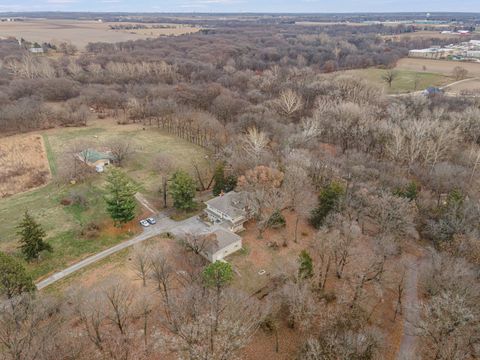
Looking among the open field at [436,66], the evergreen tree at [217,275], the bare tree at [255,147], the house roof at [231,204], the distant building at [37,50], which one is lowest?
the house roof at [231,204]

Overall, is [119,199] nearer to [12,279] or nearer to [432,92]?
[12,279]

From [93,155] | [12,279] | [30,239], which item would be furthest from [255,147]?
[12,279]

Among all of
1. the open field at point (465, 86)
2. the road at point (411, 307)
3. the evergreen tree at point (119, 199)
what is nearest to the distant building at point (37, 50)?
Answer: the evergreen tree at point (119, 199)

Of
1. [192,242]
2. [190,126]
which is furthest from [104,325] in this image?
[190,126]

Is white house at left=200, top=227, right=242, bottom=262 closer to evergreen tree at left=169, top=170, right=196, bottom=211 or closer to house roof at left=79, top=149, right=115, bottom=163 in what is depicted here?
evergreen tree at left=169, top=170, right=196, bottom=211

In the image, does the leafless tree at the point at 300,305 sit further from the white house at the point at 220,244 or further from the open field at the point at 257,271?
the white house at the point at 220,244

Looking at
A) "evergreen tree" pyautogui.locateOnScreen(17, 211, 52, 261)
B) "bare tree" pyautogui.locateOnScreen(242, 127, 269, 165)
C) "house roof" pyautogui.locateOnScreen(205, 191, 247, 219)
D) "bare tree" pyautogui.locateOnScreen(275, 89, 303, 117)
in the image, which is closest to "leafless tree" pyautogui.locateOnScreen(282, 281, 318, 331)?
"house roof" pyautogui.locateOnScreen(205, 191, 247, 219)

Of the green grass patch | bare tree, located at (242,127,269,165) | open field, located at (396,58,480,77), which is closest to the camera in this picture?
bare tree, located at (242,127,269,165)
